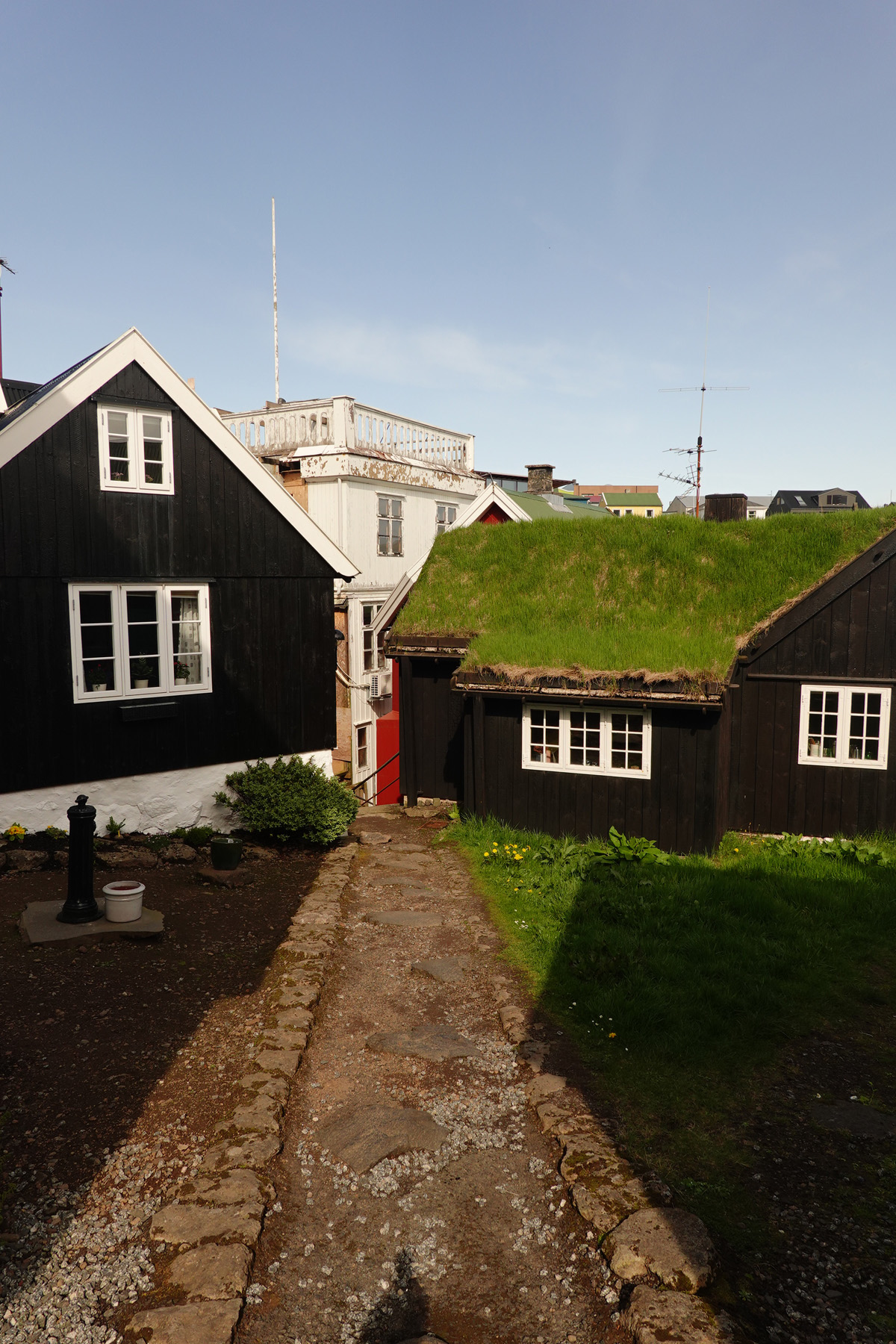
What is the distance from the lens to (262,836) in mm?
13945

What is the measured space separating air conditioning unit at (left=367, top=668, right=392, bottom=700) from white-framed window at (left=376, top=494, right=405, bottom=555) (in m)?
3.77

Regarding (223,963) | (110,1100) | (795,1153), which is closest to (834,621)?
(795,1153)

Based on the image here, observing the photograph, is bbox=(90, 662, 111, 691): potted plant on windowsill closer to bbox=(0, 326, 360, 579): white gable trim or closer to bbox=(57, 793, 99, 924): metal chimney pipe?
bbox=(0, 326, 360, 579): white gable trim

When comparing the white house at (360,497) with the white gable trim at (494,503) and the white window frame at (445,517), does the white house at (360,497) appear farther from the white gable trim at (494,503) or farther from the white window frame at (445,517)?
the white gable trim at (494,503)

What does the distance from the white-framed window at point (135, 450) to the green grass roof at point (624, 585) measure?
5.20 m

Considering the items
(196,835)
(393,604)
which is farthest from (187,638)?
(393,604)

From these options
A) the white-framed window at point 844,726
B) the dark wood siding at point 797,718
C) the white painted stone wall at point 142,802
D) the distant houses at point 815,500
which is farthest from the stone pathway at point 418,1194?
the distant houses at point 815,500

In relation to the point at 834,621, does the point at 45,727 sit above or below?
below

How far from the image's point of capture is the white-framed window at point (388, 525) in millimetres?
26328

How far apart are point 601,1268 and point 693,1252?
20.4 inches

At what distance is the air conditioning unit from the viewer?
87.8 feet

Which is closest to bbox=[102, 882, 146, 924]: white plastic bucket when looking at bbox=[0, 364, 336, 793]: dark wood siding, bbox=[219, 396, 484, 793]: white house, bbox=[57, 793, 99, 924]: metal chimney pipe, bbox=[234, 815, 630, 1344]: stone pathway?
bbox=[57, 793, 99, 924]: metal chimney pipe

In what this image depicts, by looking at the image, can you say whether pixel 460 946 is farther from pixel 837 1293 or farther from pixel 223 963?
pixel 837 1293

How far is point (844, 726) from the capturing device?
43.8ft
